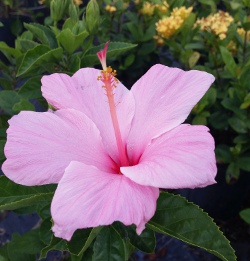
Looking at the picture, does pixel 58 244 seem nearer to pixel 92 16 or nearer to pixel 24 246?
pixel 24 246

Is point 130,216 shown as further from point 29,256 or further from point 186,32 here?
point 186,32

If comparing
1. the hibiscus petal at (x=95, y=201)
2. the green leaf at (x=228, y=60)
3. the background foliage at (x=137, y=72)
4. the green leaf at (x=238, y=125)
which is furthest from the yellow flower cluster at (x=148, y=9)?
the hibiscus petal at (x=95, y=201)

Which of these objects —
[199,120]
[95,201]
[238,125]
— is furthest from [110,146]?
[238,125]

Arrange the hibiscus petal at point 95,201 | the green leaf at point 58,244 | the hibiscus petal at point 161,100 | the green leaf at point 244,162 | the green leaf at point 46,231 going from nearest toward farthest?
1. the hibiscus petal at point 95,201
2. the hibiscus petal at point 161,100
3. the green leaf at point 58,244
4. the green leaf at point 46,231
5. the green leaf at point 244,162

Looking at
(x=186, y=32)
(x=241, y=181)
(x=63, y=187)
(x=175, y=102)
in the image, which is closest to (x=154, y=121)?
(x=175, y=102)

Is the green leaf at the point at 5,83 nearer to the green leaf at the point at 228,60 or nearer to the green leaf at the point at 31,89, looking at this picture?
the green leaf at the point at 31,89

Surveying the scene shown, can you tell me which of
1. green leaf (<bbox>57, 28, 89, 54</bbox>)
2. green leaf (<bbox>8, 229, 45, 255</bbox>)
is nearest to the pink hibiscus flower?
green leaf (<bbox>57, 28, 89, 54</bbox>)

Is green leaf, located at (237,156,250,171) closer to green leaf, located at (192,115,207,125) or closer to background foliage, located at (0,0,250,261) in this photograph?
background foliage, located at (0,0,250,261)
